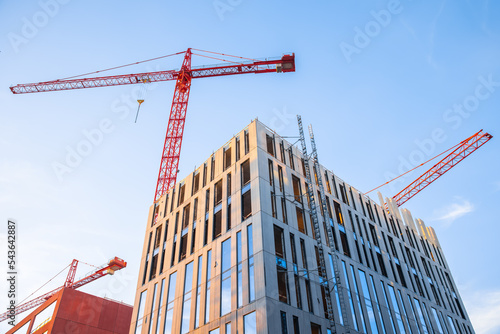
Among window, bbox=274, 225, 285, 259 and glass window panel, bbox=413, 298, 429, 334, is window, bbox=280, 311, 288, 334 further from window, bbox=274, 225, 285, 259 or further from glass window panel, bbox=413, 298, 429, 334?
glass window panel, bbox=413, 298, 429, 334

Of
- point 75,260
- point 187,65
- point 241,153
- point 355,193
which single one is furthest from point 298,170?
point 75,260

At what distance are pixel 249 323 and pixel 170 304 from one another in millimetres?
12514


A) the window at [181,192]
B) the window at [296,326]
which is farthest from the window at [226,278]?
the window at [181,192]

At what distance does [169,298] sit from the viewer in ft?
126

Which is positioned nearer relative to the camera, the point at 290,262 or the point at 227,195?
the point at 290,262

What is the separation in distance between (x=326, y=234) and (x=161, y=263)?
1943 cm

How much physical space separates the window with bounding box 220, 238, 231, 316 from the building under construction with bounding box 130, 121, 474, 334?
0.30 feet

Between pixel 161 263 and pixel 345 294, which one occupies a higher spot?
pixel 161 263

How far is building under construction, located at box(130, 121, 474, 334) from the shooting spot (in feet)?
101

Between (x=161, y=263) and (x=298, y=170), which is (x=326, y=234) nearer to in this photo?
(x=298, y=170)

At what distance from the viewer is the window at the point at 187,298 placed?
34.3 meters

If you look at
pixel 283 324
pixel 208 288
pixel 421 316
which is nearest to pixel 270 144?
pixel 208 288

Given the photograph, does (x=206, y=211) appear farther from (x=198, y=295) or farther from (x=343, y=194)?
(x=343, y=194)

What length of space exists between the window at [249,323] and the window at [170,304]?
10655 mm
